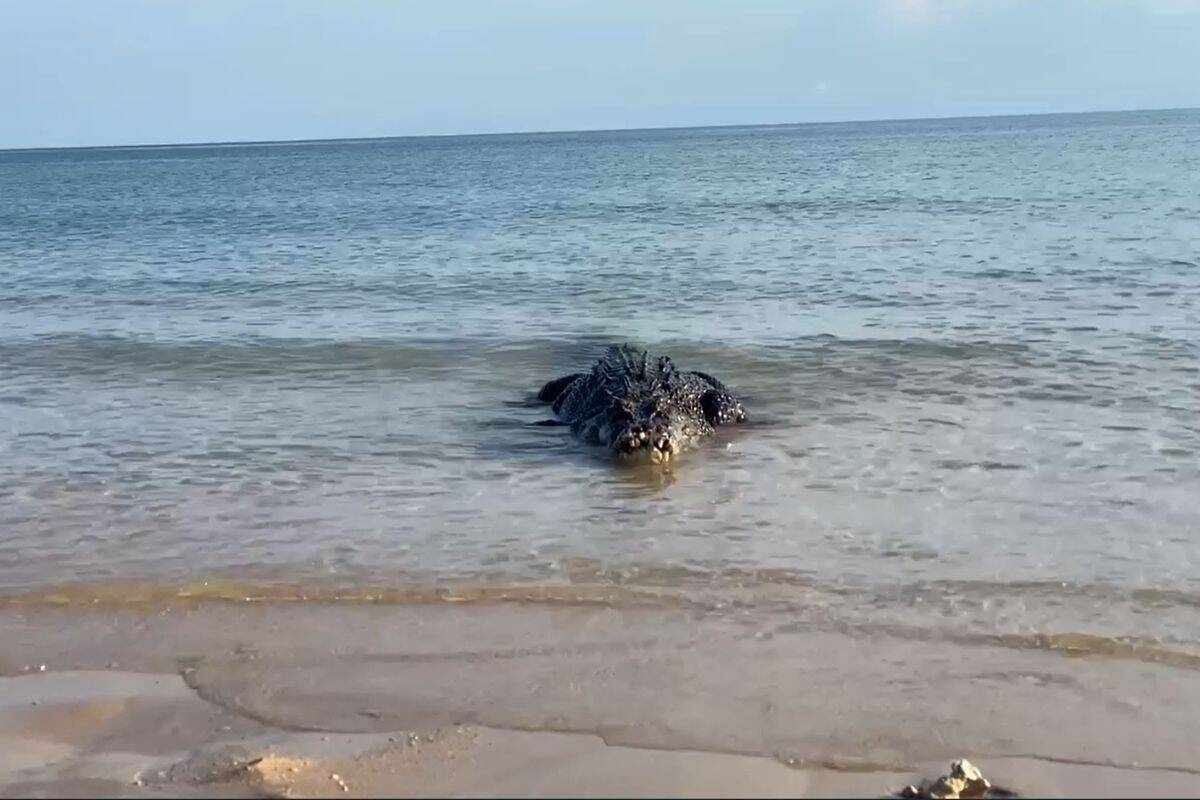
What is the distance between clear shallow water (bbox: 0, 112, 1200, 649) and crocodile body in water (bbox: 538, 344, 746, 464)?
32cm

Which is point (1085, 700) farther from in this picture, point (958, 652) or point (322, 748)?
point (322, 748)

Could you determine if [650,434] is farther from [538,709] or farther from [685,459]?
[538,709]

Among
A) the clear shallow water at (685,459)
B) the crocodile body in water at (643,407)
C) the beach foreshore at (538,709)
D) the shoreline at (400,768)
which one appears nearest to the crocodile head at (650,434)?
the crocodile body in water at (643,407)

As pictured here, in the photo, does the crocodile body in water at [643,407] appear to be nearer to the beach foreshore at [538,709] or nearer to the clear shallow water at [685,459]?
the clear shallow water at [685,459]

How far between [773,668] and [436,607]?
2030 mm

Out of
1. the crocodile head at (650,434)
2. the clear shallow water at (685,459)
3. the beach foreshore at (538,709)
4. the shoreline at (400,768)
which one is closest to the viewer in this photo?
the shoreline at (400,768)

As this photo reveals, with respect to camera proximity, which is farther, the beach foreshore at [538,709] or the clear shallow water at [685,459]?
the clear shallow water at [685,459]

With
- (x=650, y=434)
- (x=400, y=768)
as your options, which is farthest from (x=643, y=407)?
(x=400, y=768)

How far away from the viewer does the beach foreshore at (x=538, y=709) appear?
4.96 metres

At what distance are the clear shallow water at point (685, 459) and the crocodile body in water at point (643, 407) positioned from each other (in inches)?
12.7

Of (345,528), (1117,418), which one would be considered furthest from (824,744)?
(1117,418)

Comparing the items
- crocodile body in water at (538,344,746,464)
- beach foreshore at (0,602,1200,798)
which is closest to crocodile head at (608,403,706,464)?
crocodile body in water at (538,344,746,464)

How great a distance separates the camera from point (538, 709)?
568 cm

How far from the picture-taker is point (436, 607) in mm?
7145
